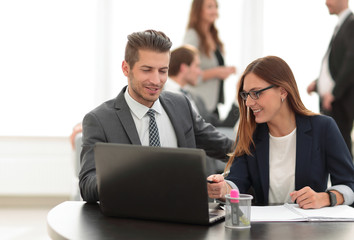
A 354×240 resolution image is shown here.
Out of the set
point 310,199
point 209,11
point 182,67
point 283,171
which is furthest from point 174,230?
point 209,11

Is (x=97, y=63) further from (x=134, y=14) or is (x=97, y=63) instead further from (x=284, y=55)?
(x=284, y=55)

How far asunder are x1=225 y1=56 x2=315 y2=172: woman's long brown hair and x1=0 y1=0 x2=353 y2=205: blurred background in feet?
11.3

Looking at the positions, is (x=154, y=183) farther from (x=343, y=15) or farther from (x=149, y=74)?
(x=343, y=15)

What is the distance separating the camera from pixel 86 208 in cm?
194

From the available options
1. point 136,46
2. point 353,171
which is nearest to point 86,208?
point 136,46

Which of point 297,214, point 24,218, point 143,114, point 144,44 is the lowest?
point 24,218

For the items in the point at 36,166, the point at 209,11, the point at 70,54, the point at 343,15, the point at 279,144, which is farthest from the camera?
the point at 70,54

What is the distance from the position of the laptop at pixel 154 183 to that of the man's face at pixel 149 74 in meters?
0.62

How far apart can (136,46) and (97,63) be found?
3462 mm

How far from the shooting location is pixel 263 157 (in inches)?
89.7

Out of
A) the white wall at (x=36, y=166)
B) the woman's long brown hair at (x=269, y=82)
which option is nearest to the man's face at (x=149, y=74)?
the woman's long brown hair at (x=269, y=82)

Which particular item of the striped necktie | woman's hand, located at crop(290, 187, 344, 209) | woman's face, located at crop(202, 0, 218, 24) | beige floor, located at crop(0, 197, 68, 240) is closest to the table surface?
woman's hand, located at crop(290, 187, 344, 209)

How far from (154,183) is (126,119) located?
0.64 metres

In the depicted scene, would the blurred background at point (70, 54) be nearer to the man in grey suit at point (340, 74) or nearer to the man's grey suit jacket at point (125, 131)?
the man in grey suit at point (340, 74)
